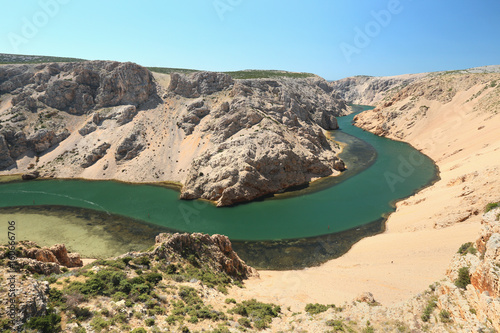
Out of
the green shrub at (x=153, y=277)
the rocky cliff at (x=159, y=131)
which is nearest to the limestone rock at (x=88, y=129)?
the rocky cliff at (x=159, y=131)

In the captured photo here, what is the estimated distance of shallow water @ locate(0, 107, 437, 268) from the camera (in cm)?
3117

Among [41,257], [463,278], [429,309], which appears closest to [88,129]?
[41,257]

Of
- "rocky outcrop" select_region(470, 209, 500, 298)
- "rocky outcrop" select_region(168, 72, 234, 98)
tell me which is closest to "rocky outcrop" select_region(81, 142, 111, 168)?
"rocky outcrop" select_region(168, 72, 234, 98)

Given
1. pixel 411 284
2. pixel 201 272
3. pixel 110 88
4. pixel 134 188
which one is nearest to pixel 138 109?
pixel 110 88

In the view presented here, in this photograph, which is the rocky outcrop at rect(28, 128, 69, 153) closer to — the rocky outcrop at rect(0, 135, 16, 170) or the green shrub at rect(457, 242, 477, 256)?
the rocky outcrop at rect(0, 135, 16, 170)

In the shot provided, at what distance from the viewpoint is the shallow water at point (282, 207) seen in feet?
102

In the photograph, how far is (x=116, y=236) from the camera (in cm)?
3494

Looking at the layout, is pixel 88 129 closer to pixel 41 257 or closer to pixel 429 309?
pixel 41 257

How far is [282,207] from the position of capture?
4094 cm

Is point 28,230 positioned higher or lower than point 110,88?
lower

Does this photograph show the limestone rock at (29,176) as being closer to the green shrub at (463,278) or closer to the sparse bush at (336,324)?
the sparse bush at (336,324)

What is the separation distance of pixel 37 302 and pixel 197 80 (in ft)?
231

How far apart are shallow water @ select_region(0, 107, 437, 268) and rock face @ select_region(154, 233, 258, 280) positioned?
4240 mm

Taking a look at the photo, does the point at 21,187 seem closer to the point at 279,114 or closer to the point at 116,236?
the point at 116,236
